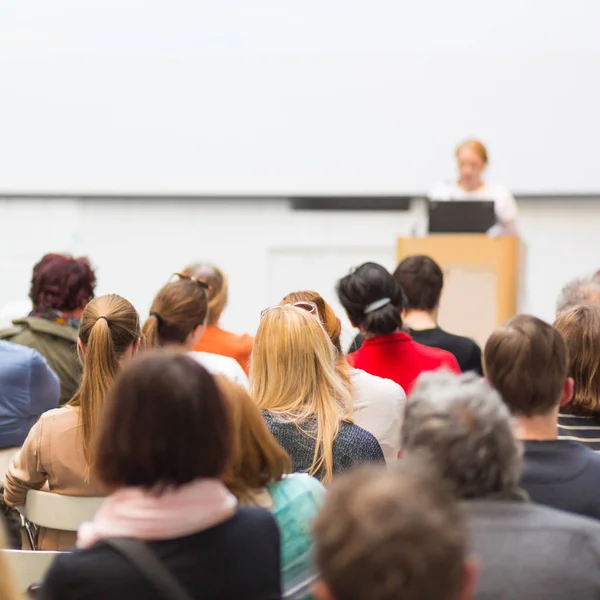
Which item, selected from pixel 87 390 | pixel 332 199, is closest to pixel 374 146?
pixel 332 199

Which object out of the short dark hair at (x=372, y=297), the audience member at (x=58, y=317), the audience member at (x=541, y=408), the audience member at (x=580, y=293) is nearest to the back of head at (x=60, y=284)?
the audience member at (x=58, y=317)

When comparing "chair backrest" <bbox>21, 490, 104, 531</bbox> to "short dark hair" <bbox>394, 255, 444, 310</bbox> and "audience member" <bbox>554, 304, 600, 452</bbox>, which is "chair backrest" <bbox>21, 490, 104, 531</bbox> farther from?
"short dark hair" <bbox>394, 255, 444, 310</bbox>

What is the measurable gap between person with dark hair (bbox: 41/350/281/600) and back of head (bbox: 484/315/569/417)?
64 centimetres

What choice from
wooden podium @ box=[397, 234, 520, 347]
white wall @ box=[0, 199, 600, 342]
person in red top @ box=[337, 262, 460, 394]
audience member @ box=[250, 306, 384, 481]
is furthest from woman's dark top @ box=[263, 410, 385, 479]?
white wall @ box=[0, 199, 600, 342]

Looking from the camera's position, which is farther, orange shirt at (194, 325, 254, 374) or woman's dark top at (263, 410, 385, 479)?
orange shirt at (194, 325, 254, 374)

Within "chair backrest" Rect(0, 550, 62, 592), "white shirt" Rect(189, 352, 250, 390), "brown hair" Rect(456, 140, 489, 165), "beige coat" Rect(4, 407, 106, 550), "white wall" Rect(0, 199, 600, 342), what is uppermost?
"brown hair" Rect(456, 140, 489, 165)

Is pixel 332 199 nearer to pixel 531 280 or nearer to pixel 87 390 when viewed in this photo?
pixel 531 280

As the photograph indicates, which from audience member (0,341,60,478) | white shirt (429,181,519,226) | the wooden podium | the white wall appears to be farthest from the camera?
the white wall

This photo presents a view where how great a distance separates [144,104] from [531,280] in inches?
106

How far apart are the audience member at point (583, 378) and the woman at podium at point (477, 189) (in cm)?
281

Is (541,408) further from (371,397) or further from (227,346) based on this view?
(227,346)

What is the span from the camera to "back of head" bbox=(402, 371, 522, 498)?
56.4 inches

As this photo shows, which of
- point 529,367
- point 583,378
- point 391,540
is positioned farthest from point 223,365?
point 391,540

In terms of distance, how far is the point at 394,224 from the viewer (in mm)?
6141
